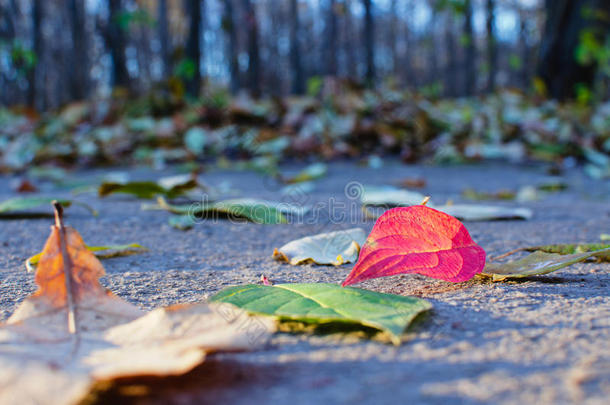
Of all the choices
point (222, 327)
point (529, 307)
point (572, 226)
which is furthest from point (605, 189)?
point (222, 327)

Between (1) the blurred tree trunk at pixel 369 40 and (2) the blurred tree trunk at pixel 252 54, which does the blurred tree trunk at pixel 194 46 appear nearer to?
(2) the blurred tree trunk at pixel 252 54

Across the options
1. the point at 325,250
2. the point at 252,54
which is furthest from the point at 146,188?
the point at 252,54

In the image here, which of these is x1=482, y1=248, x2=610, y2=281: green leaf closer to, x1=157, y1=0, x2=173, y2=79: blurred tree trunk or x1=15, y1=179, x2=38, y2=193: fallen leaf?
x1=15, y1=179, x2=38, y2=193: fallen leaf

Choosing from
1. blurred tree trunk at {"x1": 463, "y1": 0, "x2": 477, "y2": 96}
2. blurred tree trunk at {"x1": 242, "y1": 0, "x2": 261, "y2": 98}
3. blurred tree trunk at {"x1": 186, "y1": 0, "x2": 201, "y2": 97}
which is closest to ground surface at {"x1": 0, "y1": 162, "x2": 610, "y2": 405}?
blurred tree trunk at {"x1": 186, "y1": 0, "x2": 201, "y2": 97}

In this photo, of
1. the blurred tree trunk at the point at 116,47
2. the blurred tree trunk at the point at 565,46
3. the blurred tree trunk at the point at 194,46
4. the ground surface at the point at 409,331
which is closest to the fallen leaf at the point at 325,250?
the ground surface at the point at 409,331

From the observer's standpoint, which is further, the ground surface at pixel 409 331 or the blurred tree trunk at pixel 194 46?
the blurred tree trunk at pixel 194 46

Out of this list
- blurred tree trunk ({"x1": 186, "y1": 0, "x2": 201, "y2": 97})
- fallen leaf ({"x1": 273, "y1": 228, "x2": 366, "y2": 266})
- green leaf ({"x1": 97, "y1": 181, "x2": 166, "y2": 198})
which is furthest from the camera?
blurred tree trunk ({"x1": 186, "y1": 0, "x2": 201, "y2": 97})

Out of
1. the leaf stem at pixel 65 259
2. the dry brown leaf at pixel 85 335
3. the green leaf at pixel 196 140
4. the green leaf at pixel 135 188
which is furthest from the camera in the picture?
the green leaf at pixel 196 140
